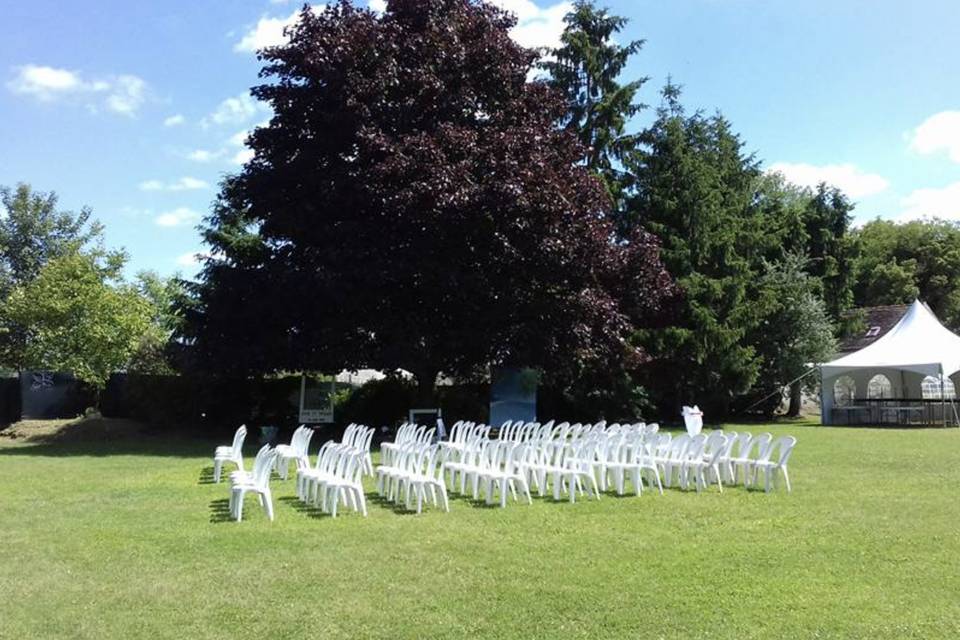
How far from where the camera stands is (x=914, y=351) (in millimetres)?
25891

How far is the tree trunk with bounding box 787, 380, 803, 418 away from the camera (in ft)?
101

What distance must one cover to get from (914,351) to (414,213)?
59.8ft

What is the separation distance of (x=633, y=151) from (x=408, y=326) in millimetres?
14336

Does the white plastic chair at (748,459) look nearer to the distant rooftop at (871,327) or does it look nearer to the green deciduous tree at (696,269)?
the green deciduous tree at (696,269)

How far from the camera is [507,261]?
58.9ft

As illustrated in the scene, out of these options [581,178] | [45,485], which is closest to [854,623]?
[45,485]

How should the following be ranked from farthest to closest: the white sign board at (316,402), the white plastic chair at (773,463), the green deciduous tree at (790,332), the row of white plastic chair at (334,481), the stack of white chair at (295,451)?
the green deciduous tree at (790,332) → the white sign board at (316,402) → the stack of white chair at (295,451) → the white plastic chair at (773,463) → the row of white plastic chair at (334,481)

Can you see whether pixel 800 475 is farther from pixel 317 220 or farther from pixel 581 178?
pixel 317 220

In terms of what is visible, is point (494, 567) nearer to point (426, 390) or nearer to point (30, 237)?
point (426, 390)

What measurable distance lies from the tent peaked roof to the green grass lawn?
51.0 ft

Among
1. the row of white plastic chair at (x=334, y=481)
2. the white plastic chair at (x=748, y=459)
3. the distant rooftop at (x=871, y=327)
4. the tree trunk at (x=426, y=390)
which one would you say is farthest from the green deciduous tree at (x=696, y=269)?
the row of white plastic chair at (x=334, y=481)

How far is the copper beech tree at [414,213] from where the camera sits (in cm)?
1747

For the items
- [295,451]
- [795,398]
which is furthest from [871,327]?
[295,451]

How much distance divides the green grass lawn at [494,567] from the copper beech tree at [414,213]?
7864 mm
